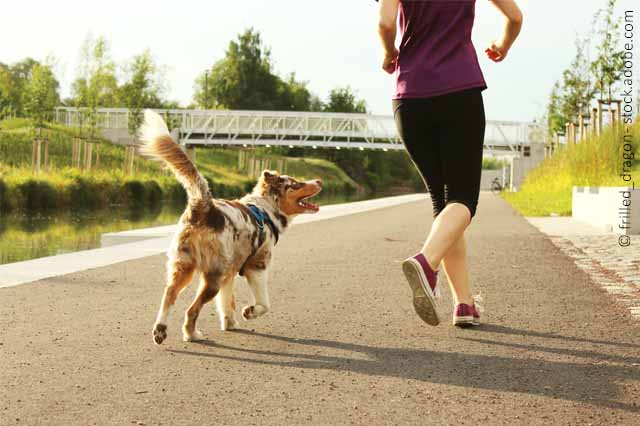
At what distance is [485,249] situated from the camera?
445 inches

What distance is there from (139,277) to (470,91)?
14.0ft

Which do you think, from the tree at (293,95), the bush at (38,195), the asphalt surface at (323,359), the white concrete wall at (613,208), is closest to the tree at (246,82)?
the tree at (293,95)

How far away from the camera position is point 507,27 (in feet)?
16.5

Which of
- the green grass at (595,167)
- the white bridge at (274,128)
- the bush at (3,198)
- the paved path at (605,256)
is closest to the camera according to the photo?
the paved path at (605,256)

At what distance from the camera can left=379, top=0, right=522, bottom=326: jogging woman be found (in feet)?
16.1

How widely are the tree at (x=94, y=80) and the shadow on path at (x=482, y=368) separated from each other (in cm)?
4621

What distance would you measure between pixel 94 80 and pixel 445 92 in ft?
177

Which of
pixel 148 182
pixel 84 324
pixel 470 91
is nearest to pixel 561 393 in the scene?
pixel 470 91

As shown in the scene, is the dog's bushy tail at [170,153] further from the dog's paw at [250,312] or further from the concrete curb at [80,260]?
the concrete curb at [80,260]

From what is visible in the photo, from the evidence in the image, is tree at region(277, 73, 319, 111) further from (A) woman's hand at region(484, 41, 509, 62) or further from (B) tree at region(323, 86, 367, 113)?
(A) woman's hand at region(484, 41, 509, 62)

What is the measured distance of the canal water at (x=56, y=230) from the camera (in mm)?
12867

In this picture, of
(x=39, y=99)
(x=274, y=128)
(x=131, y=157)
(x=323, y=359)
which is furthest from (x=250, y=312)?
(x=274, y=128)

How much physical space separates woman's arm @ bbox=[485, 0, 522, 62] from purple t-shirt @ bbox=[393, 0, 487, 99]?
0.18 meters

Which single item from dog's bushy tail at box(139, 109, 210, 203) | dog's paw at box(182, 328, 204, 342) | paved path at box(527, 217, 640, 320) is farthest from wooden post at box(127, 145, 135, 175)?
dog's paw at box(182, 328, 204, 342)
